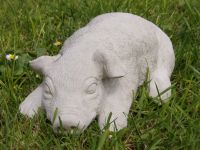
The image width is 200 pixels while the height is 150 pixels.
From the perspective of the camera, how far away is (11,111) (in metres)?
2.51

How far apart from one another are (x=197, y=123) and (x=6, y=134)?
3.29 ft

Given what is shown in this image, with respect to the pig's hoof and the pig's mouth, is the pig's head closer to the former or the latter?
the pig's mouth

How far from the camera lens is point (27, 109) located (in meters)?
2.42

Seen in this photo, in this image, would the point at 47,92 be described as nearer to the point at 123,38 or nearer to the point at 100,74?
the point at 100,74

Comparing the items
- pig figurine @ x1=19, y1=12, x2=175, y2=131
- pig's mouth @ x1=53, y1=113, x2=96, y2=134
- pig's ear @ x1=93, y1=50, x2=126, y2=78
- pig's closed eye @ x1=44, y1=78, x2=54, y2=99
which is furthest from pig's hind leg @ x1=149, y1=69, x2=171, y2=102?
pig's closed eye @ x1=44, y1=78, x2=54, y2=99

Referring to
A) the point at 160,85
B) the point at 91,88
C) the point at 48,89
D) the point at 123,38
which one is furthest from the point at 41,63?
the point at 160,85

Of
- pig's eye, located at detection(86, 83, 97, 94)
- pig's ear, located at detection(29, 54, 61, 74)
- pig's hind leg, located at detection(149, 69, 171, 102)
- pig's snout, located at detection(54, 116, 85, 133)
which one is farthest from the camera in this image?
pig's hind leg, located at detection(149, 69, 171, 102)

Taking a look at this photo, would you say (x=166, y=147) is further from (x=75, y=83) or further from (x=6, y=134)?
(x=6, y=134)

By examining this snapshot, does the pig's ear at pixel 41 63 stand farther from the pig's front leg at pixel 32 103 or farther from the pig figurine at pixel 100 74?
the pig's front leg at pixel 32 103

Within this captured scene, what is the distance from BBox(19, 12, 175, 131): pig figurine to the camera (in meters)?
2.20

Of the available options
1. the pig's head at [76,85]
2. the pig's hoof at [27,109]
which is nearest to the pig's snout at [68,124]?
the pig's head at [76,85]

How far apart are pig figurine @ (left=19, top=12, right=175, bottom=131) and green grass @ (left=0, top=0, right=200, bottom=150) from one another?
0.30ft

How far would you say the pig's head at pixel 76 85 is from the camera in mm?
2154

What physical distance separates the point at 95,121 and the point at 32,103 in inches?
14.3
